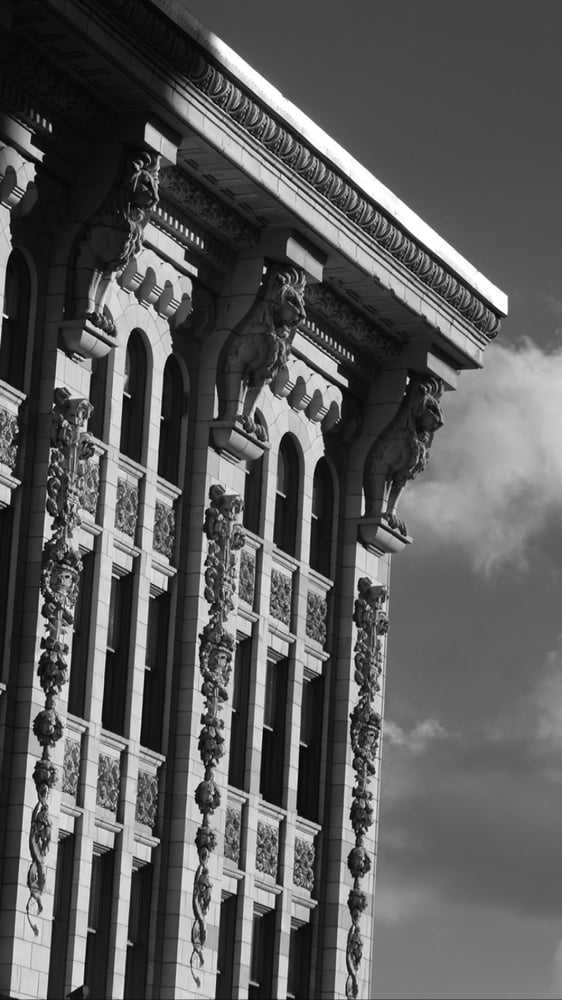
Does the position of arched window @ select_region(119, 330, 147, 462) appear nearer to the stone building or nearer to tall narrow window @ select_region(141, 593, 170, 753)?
the stone building

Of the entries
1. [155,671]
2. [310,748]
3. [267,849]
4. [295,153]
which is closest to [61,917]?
[155,671]

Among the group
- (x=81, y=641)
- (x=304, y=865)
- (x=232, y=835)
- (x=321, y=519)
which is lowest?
(x=232, y=835)

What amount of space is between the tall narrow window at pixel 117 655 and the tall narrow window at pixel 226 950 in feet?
14.7

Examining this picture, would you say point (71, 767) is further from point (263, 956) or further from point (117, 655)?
point (263, 956)

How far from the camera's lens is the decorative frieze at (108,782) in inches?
1503

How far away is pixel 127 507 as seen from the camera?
39625 mm

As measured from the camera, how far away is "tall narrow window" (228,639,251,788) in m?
42.4

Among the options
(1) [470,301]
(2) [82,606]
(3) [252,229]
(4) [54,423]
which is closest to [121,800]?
(2) [82,606]

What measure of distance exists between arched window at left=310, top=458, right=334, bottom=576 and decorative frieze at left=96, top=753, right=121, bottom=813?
870 centimetres

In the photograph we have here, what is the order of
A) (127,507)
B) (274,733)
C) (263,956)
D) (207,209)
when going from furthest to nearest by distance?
(274,733) → (263,956) → (207,209) → (127,507)

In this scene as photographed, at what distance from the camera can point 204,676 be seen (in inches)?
1609

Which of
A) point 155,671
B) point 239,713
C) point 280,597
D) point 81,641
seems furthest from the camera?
point 280,597

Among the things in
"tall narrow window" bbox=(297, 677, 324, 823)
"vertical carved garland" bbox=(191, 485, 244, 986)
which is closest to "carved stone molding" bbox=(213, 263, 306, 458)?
"vertical carved garland" bbox=(191, 485, 244, 986)

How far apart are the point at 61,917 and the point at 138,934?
2.74 metres
